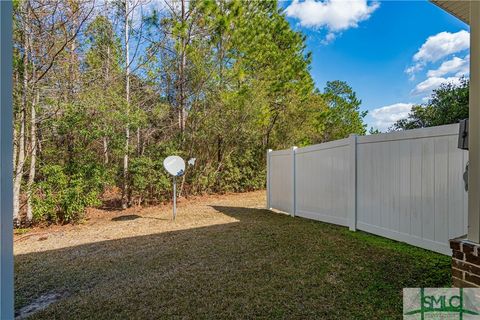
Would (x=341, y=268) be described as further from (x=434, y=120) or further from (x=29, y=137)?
(x=434, y=120)

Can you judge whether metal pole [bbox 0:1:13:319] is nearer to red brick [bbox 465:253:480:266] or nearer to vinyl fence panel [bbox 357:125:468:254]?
red brick [bbox 465:253:480:266]

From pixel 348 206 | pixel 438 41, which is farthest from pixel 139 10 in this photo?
pixel 438 41

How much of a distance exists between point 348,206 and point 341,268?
1.87 meters

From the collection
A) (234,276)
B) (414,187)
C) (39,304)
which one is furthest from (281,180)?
(39,304)

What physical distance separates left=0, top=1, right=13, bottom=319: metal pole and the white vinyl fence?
3.85 meters

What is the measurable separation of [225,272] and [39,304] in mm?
1854

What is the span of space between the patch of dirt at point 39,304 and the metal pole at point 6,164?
1.95 m

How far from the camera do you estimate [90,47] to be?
23.2 ft

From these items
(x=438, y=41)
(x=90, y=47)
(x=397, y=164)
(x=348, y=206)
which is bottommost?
(x=348, y=206)

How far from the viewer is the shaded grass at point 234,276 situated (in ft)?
7.66

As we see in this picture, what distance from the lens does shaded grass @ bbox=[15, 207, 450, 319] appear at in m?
2.34

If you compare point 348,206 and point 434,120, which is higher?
point 434,120

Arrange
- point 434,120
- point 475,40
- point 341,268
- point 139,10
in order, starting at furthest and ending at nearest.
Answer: point 434,120 < point 139,10 < point 341,268 < point 475,40

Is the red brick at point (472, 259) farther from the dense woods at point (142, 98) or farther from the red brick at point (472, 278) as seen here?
the dense woods at point (142, 98)
